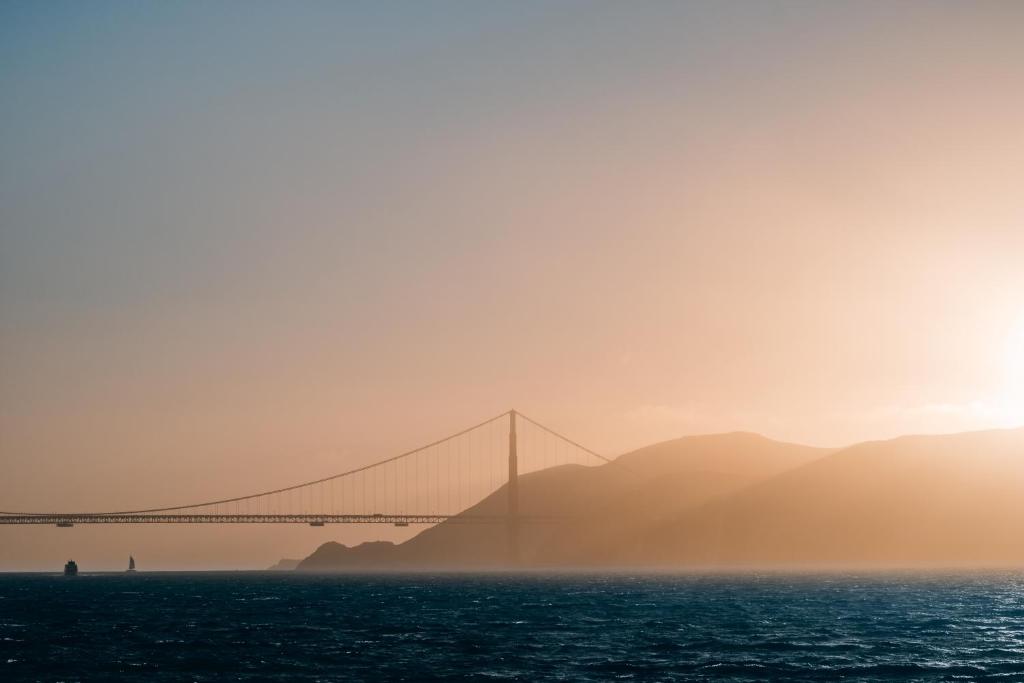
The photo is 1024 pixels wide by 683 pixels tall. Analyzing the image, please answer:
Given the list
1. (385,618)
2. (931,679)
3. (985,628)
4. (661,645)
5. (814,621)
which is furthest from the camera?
(385,618)

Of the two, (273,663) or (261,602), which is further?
(261,602)

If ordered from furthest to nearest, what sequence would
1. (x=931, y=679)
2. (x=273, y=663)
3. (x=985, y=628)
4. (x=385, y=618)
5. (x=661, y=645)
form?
1. (x=385, y=618)
2. (x=985, y=628)
3. (x=661, y=645)
4. (x=273, y=663)
5. (x=931, y=679)

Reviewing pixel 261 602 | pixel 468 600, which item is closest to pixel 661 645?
pixel 468 600

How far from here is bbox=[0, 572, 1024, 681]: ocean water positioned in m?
52.1

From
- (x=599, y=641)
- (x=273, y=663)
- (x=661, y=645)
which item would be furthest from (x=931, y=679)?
(x=273, y=663)

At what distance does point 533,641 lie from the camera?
66.0 m

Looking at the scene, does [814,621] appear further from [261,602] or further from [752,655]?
[261,602]

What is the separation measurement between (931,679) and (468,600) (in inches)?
2964

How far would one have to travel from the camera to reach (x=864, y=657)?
188ft

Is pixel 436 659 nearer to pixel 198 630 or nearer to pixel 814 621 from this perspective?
pixel 198 630

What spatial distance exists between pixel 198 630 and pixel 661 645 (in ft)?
109

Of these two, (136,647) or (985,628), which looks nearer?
(136,647)

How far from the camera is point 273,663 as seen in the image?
55.9 m

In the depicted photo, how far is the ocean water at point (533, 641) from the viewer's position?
52125 mm
